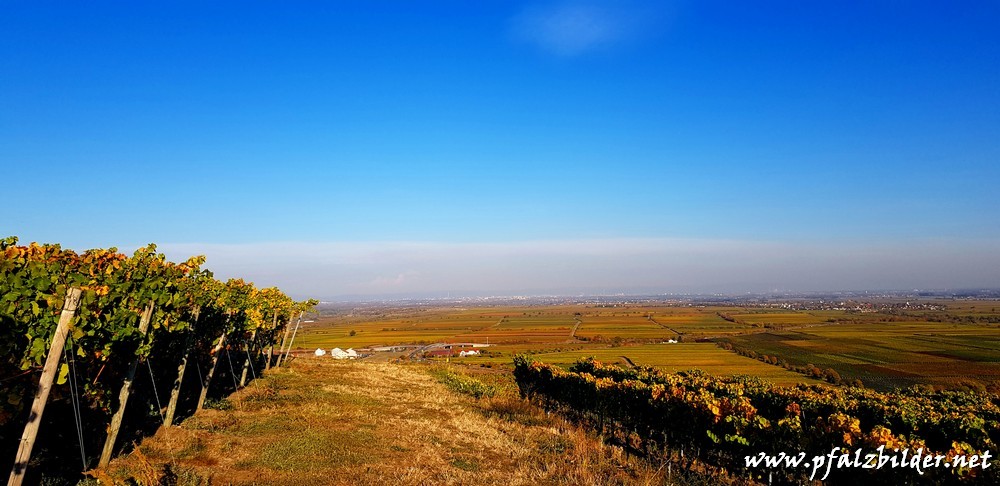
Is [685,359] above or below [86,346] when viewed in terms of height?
below

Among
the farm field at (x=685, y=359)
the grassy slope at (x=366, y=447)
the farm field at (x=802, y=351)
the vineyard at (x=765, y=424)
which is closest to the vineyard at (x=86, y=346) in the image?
the grassy slope at (x=366, y=447)

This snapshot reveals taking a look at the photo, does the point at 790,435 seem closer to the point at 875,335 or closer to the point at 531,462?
the point at 531,462

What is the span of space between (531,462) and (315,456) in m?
5.28

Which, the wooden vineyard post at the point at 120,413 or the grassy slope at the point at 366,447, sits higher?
the wooden vineyard post at the point at 120,413

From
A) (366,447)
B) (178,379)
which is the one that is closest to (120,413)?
(178,379)

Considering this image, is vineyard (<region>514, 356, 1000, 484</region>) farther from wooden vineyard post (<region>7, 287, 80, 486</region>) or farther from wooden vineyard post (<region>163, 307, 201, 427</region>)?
wooden vineyard post (<region>163, 307, 201, 427</region>)

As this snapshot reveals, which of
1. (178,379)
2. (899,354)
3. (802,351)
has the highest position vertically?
(178,379)

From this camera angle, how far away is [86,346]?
29.5 feet

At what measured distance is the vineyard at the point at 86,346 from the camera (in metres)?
7.32

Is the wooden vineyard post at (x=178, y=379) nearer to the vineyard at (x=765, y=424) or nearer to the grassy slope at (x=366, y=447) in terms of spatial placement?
the grassy slope at (x=366, y=447)

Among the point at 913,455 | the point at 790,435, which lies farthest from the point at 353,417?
the point at 913,455

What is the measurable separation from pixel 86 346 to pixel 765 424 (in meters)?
15.6

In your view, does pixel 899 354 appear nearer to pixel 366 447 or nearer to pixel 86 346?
pixel 366 447

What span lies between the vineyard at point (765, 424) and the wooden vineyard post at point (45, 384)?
12.8m
